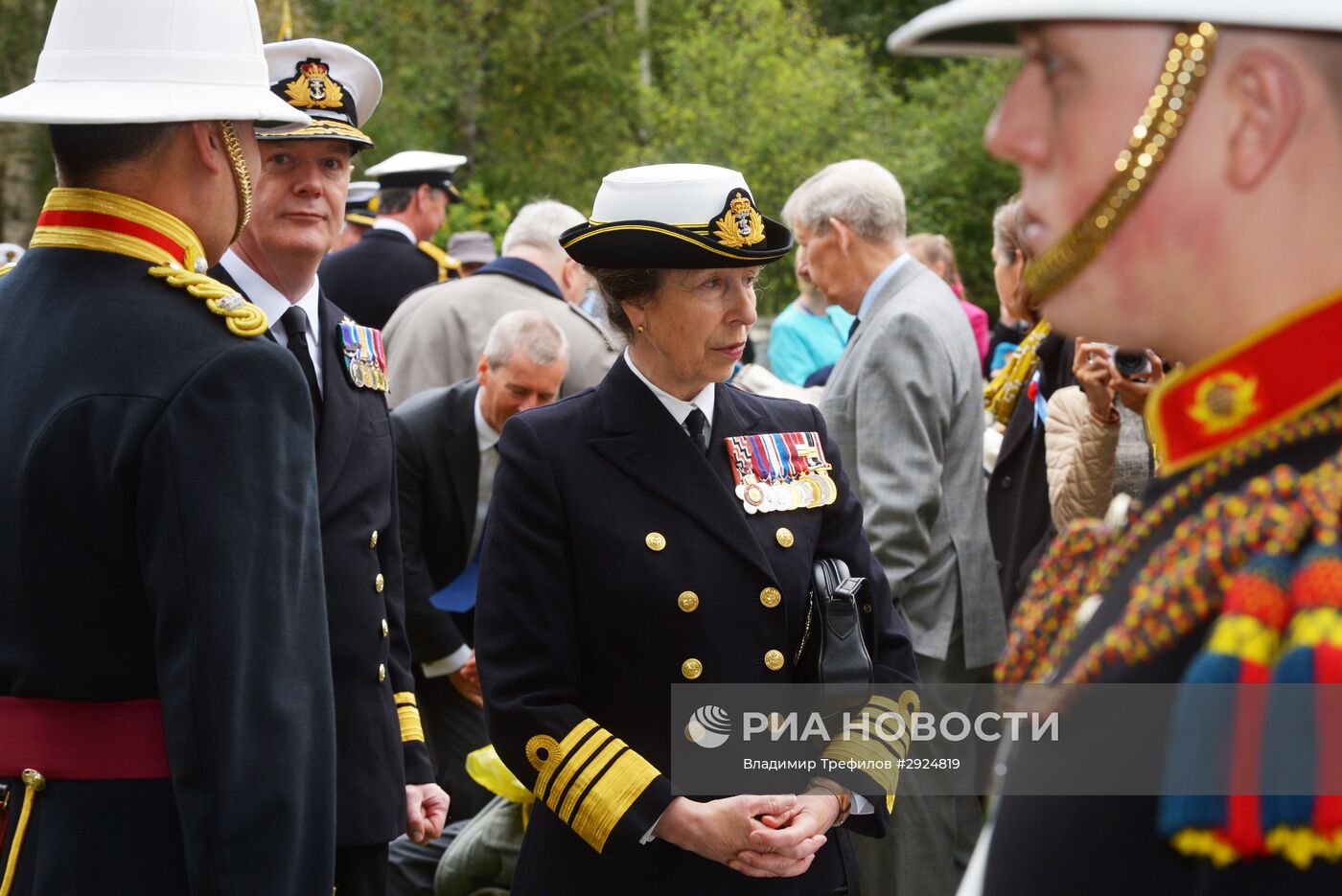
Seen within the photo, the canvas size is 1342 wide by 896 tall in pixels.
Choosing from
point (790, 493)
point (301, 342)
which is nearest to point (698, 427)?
point (790, 493)

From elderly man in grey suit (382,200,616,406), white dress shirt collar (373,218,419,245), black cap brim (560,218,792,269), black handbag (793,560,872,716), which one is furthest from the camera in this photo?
white dress shirt collar (373,218,419,245)

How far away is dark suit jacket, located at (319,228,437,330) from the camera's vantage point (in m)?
7.52

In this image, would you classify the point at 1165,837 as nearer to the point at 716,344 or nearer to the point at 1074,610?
the point at 1074,610

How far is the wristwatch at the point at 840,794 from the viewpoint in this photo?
9.41 feet

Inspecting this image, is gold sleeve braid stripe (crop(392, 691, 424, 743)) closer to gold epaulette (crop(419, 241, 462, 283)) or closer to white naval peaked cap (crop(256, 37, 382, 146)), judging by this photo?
white naval peaked cap (crop(256, 37, 382, 146))

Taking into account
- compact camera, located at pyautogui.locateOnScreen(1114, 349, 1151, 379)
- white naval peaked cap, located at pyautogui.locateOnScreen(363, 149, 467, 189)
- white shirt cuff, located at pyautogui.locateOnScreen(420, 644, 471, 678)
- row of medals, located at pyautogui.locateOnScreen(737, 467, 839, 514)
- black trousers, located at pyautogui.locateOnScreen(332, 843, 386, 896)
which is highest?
row of medals, located at pyautogui.locateOnScreen(737, 467, 839, 514)

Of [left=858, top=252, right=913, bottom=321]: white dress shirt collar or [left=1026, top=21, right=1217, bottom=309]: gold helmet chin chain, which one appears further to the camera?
[left=858, top=252, right=913, bottom=321]: white dress shirt collar

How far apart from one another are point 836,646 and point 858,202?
94.9 inches

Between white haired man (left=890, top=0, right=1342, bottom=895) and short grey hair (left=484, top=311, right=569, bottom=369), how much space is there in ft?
11.5

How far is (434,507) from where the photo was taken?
16.0 feet

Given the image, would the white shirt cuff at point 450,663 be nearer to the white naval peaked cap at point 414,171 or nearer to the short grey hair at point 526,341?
the short grey hair at point 526,341

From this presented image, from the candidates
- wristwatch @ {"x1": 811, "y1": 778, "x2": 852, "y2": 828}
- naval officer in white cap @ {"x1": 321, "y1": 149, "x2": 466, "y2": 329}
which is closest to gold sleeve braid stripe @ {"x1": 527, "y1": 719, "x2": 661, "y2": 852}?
wristwatch @ {"x1": 811, "y1": 778, "x2": 852, "y2": 828}

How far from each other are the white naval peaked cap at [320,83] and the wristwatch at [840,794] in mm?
1620

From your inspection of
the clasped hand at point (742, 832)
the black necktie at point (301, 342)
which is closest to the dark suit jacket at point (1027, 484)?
the clasped hand at point (742, 832)
